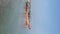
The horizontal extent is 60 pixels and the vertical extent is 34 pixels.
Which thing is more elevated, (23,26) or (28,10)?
(28,10)

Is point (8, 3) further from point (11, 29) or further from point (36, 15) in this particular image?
point (36, 15)

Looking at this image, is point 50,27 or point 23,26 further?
point 50,27

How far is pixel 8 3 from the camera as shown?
56 centimetres

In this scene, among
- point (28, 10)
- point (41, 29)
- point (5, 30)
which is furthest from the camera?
point (41, 29)

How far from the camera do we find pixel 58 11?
86 centimetres

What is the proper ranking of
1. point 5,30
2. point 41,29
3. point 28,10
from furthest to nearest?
point 41,29
point 28,10
point 5,30

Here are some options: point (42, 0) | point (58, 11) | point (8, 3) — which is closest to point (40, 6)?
point (42, 0)

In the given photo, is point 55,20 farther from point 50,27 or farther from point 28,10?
point 28,10

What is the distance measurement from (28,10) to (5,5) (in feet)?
0.63

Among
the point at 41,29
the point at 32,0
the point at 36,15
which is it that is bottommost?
the point at 41,29

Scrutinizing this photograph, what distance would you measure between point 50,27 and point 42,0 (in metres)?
0.24

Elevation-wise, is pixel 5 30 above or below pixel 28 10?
below

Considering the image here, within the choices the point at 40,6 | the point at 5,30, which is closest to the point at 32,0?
the point at 40,6

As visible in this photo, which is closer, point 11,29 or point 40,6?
point 11,29
